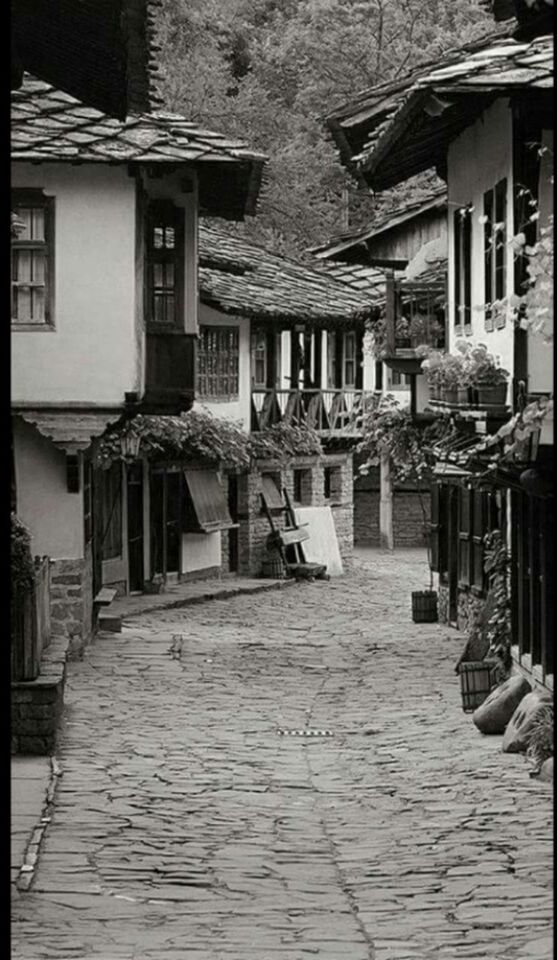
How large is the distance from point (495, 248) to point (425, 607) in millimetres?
12261

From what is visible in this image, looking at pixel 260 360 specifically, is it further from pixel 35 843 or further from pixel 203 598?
pixel 35 843

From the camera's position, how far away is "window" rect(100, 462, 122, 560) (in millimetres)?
29975

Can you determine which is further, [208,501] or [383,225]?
[208,501]

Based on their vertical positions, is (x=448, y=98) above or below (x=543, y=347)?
above

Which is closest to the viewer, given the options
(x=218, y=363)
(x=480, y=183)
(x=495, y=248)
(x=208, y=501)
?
(x=495, y=248)

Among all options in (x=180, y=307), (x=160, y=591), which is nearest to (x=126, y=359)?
(x=180, y=307)

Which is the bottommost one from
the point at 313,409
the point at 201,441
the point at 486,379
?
the point at 201,441

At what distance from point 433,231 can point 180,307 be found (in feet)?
15.7

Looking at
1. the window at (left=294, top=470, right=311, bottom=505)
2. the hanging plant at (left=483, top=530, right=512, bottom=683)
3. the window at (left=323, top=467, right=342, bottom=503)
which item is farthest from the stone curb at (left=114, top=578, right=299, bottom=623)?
the hanging plant at (left=483, top=530, right=512, bottom=683)

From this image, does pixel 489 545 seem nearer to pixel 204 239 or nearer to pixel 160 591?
pixel 160 591

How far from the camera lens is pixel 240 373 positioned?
3781 cm

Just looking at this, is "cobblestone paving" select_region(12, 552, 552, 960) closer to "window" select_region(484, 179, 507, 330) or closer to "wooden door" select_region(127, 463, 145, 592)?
"window" select_region(484, 179, 507, 330)

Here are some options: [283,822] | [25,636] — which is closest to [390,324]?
[25,636]

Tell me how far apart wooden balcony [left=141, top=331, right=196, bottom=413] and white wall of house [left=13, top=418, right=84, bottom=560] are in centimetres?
137
